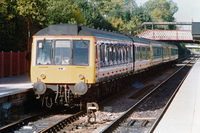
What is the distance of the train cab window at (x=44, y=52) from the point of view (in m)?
11.9

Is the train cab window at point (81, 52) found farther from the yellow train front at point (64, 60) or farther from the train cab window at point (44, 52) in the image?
the train cab window at point (44, 52)

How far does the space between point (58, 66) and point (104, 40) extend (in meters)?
2.48

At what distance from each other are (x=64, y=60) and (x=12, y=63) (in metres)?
9.98

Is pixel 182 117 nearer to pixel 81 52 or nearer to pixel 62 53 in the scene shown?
pixel 81 52

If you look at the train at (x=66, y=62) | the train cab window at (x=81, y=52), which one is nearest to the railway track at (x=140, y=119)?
the train at (x=66, y=62)

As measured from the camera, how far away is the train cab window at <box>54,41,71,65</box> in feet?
38.6

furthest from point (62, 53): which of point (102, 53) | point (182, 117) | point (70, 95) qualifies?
point (182, 117)

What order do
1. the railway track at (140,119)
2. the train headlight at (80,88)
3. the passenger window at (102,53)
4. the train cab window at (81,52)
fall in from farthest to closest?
the passenger window at (102,53), the train cab window at (81,52), the train headlight at (80,88), the railway track at (140,119)

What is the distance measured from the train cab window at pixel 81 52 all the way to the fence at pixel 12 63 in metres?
9.22

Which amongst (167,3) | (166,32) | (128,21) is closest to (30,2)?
(166,32)

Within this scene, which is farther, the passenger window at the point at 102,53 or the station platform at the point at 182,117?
the passenger window at the point at 102,53

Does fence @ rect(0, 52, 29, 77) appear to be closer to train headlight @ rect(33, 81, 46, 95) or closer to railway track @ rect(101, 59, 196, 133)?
train headlight @ rect(33, 81, 46, 95)

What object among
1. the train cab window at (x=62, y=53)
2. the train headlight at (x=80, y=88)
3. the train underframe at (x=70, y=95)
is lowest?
the train underframe at (x=70, y=95)

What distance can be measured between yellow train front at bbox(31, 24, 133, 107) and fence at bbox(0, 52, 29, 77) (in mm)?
8374
